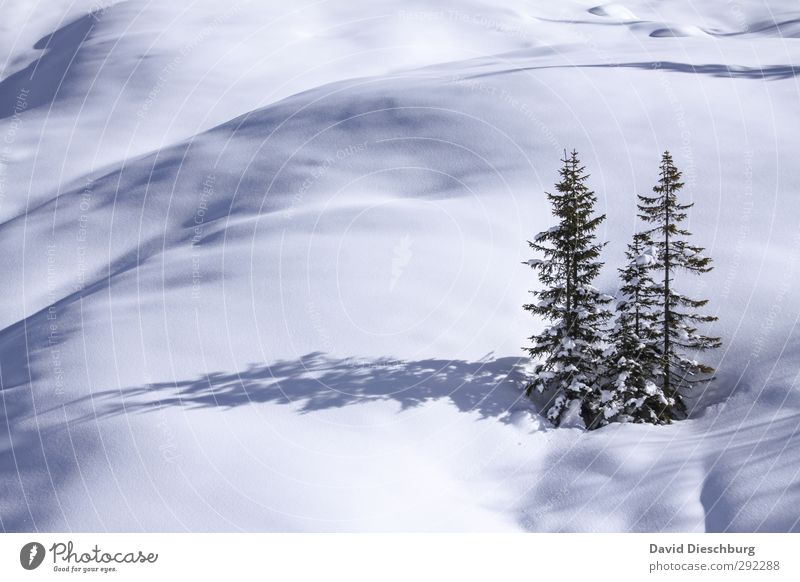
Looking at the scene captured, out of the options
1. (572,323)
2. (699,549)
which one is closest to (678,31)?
(572,323)

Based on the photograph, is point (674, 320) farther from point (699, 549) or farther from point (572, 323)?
point (699, 549)

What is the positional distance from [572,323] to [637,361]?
7.20 ft

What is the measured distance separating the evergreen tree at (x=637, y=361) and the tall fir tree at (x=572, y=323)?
1.60 ft

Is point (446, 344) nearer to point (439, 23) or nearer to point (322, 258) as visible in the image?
point (322, 258)

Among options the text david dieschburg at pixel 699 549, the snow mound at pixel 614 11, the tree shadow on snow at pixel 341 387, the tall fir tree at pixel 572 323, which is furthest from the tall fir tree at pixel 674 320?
the snow mound at pixel 614 11

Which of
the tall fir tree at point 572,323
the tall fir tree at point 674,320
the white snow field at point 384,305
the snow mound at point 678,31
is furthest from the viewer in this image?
the snow mound at point 678,31

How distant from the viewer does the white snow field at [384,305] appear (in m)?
17.3

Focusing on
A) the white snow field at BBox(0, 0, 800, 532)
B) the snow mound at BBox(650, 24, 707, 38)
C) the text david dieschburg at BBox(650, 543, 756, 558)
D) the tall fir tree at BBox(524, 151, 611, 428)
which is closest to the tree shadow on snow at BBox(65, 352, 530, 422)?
the white snow field at BBox(0, 0, 800, 532)

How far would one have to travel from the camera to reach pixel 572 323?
20.9 m

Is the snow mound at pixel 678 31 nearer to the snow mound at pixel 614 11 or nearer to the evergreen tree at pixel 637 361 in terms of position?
the snow mound at pixel 614 11

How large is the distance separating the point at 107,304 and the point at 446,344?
11.4 m

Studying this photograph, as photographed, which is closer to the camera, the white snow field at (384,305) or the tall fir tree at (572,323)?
the white snow field at (384,305)

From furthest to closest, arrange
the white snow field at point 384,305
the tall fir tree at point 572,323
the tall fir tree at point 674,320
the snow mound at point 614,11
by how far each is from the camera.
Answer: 1. the snow mound at point 614,11
2. the tall fir tree at point 674,320
3. the tall fir tree at point 572,323
4. the white snow field at point 384,305

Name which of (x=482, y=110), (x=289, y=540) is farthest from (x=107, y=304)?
(x=482, y=110)
